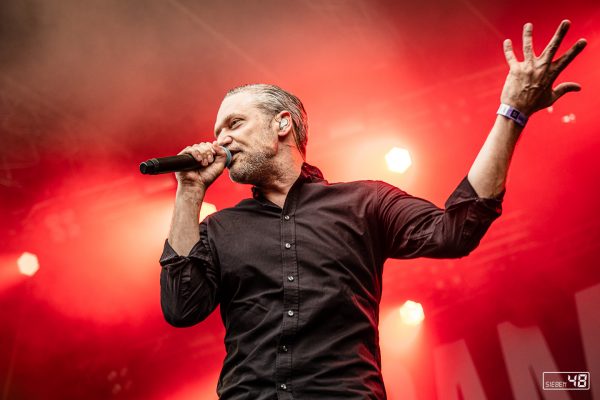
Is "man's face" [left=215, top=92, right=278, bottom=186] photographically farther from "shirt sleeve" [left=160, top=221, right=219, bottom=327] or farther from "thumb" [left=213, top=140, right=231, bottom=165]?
"shirt sleeve" [left=160, top=221, right=219, bottom=327]

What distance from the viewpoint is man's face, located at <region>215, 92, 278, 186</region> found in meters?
1.74

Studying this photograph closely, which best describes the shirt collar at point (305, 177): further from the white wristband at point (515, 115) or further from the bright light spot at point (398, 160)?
the bright light spot at point (398, 160)

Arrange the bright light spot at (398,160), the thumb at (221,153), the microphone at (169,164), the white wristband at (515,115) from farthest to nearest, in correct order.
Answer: the bright light spot at (398,160), the thumb at (221,153), the microphone at (169,164), the white wristband at (515,115)

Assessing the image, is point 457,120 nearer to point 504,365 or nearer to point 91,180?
point 504,365

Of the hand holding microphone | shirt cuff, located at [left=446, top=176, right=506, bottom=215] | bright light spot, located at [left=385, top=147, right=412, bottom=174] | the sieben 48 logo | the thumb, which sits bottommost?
the sieben 48 logo

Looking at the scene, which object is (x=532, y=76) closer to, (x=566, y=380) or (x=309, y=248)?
(x=309, y=248)

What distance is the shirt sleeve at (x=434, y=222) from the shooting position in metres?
1.32

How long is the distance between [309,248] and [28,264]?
2785 millimetres

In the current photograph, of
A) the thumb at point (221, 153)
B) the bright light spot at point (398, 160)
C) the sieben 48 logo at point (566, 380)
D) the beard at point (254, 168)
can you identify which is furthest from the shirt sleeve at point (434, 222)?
the bright light spot at point (398, 160)

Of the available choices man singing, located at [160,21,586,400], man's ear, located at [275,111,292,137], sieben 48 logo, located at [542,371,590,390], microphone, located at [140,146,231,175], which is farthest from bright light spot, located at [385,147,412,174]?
microphone, located at [140,146,231,175]

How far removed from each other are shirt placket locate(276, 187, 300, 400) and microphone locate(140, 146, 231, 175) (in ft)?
0.96

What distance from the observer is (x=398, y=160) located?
380 cm

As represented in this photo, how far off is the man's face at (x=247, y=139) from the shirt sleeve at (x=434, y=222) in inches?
14.9

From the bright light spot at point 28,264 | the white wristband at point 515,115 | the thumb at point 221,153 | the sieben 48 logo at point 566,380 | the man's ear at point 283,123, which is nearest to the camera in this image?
the white wristband at point 515,115
